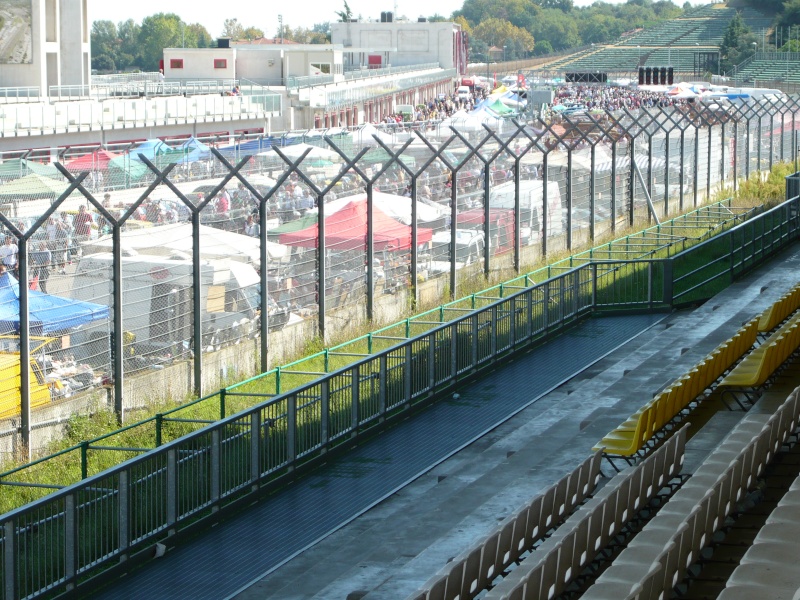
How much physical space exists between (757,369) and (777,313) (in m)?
3.67

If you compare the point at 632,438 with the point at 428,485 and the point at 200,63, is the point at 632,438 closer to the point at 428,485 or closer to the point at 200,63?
the point at 428,485

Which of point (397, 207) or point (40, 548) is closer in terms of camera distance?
point (40, 548)

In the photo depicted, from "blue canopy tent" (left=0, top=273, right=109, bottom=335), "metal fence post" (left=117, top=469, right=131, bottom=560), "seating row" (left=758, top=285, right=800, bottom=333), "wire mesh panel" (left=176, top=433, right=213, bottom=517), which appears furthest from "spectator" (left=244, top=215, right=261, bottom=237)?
"seating row" (left=758, top=285, right=800, bottom=333)

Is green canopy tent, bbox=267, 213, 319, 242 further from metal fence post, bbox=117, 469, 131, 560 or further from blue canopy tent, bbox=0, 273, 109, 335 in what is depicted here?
metal fence post, bbox=117, 469, 131, 560

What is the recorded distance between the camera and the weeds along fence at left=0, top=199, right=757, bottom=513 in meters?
10.4

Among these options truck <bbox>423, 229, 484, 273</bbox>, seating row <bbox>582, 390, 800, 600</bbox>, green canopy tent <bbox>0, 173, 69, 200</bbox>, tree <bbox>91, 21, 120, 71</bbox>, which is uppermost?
tree <bbox>91, 21, 120, 71</bbox>

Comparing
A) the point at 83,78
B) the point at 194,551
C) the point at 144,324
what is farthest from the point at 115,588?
the point at 83,78

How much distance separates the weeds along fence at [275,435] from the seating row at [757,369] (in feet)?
11.4

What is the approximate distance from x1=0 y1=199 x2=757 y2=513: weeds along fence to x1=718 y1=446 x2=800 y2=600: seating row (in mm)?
4797

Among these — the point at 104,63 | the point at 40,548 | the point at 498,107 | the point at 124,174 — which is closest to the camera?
the point at 40,548

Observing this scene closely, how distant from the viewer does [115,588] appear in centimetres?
978

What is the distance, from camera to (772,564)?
7.48 meters

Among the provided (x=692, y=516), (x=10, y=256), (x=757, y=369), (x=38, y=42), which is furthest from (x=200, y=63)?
(x=692, y=516)

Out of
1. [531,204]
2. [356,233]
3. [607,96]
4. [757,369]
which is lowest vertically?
[757,369]
